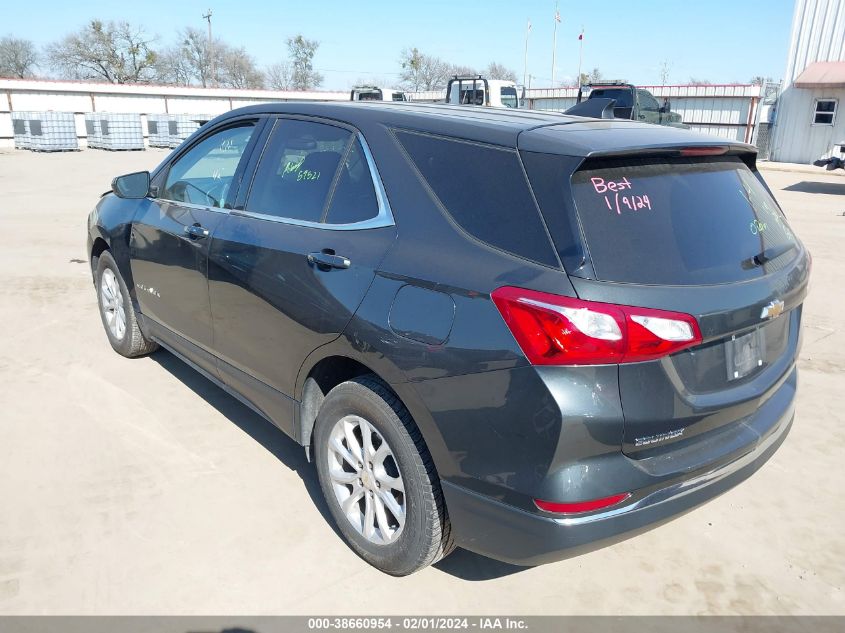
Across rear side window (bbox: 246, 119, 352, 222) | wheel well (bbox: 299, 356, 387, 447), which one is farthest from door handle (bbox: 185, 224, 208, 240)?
wheel well (bbox: 299, 356, 387, 447)

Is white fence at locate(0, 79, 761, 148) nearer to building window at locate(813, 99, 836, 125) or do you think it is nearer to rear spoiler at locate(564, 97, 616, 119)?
building window at locate(813, 99, 836, 125)

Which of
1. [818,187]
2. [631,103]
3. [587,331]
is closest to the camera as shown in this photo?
[587,331]

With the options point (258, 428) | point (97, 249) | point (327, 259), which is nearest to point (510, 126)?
point (327, 259)

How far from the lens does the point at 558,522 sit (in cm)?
211

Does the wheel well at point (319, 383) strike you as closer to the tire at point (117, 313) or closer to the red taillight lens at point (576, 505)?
the red taillight lens at point (576, 505)

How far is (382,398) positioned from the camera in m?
2.53

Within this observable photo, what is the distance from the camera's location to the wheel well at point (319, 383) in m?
2.84

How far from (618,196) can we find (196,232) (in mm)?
2345

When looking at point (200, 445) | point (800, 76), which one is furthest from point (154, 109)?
point (200, 445)

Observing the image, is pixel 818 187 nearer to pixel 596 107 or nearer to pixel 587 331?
pixel 596 107

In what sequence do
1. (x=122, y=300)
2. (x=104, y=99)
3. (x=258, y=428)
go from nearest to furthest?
(x=258, y=428)
(x=122, y=300)
(x=104, y=99)

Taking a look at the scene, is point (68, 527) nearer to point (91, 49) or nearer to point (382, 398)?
point (382, 398)

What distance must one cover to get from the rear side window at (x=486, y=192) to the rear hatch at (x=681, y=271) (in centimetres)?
6

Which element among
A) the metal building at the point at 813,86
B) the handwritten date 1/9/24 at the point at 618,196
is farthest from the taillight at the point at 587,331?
the metal building at the point at 813,86
